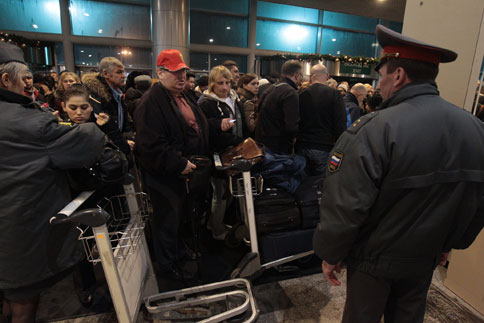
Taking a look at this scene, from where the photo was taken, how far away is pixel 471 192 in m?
1.14

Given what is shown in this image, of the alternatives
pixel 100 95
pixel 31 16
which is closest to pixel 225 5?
pixel 31 16

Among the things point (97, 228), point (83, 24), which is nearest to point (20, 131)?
point (97, 228)

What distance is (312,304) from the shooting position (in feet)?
6.95

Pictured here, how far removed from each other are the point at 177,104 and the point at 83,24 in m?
9.48

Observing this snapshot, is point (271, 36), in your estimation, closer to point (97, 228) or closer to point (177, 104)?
point (177, 104)

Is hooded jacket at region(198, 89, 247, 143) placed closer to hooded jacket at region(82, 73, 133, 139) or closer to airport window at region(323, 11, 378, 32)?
hooded jacket at region(82, 73, 133, 139)

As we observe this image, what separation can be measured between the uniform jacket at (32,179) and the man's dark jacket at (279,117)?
168 cm

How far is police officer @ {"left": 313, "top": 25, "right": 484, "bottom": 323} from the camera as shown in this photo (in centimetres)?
107

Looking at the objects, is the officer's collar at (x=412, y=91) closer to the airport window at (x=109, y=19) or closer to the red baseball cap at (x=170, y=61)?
the red baseball cap at (x=170, y=61)

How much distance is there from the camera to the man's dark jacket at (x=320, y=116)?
2.81m

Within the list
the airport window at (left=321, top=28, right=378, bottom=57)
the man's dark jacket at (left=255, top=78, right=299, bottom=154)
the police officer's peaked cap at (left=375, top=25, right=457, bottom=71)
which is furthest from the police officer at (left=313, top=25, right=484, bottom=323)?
the airport window at (left=321, top=28, right=378, bottom=57)

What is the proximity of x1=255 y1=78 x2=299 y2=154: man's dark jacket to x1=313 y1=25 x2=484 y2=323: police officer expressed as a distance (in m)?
1.45

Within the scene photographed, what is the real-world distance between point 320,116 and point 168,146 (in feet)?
5.17

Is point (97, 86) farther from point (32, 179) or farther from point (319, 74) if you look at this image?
point (319, 74)
